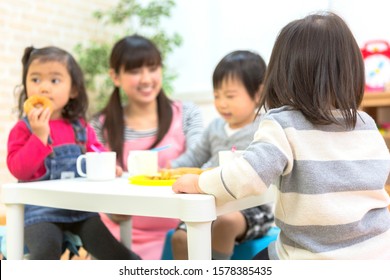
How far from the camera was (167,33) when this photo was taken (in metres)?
3.31

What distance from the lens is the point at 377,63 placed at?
2.54 meters

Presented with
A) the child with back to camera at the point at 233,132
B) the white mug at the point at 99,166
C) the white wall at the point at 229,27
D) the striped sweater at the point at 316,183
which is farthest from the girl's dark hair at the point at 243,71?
the white wall at the point at 229,27

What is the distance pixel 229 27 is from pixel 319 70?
2221 millimetres

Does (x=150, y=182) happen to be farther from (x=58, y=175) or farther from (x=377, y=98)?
(x=377, y=98)

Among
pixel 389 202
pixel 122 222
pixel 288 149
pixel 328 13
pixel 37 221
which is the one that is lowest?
pixel 122 222

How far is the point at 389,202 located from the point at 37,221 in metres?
0.92

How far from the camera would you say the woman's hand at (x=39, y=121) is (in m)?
1.27

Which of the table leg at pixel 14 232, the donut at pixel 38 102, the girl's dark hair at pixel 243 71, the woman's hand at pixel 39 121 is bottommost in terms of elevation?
the table leg at pixel 14 232

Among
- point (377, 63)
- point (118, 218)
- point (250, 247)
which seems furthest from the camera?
point (377, 63)

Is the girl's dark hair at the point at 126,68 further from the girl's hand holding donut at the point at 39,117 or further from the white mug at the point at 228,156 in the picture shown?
the white mug at the point at 228,156

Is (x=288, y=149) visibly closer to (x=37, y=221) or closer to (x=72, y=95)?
(x=37, y=221)

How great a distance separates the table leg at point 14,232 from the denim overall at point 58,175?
213mm

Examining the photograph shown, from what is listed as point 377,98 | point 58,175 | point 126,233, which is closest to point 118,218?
point 126,233
